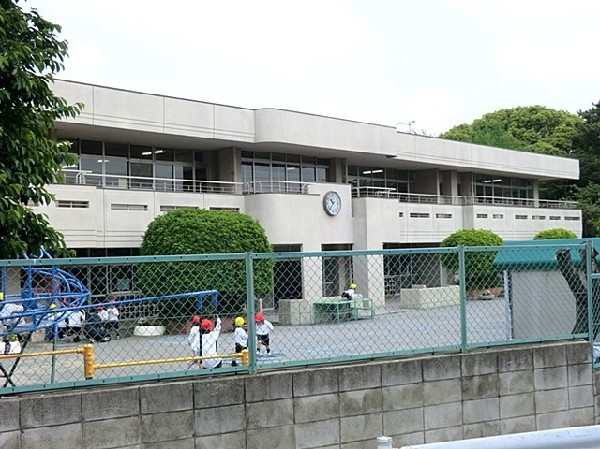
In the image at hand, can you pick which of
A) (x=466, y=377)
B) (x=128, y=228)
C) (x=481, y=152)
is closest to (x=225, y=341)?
(x=466, y=377)

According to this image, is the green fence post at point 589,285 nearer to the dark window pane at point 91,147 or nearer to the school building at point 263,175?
the school building at point 263,175

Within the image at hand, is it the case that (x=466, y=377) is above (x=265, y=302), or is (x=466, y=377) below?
below

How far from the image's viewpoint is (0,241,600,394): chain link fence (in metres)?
6.73

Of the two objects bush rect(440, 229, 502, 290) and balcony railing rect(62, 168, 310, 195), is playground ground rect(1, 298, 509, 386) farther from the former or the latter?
balcony railing rect(62, 168, 310, 195)

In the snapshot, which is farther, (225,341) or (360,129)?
(360,129)

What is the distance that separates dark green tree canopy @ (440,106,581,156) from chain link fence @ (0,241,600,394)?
160ft

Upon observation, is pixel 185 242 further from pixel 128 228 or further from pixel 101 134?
pixel 101 134

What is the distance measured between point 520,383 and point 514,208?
3362cm

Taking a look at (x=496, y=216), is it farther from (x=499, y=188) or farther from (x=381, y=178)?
(x=381, y=178)

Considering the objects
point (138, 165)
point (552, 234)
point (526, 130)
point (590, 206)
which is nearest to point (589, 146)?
point (590, 206)

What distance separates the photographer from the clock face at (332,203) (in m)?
29.9

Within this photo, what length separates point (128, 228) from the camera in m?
24.5

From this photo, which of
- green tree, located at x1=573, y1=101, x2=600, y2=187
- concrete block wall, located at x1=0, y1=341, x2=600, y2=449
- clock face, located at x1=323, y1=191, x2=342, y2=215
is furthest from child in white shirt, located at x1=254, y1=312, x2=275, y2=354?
green tree, located at x1=573, y1=101, x2=600, y2=187

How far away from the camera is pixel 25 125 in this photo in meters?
9.62
